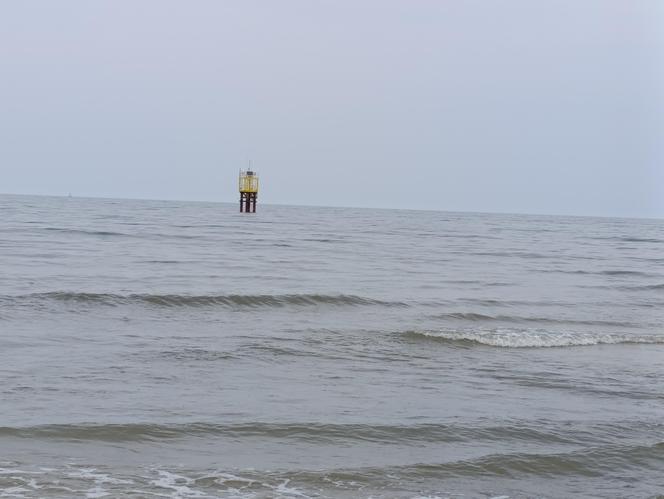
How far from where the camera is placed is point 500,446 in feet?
24.5

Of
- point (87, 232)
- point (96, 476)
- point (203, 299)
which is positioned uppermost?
point (87, 232)

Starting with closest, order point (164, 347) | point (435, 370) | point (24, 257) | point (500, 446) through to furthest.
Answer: point (500, 446), point (435, 370), point (164, 347), point (24, 257)

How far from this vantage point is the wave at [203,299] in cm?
1580

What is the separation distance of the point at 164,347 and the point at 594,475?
21.2 ft

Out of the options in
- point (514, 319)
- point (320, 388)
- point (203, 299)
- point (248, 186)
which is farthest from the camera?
point (248, 186)

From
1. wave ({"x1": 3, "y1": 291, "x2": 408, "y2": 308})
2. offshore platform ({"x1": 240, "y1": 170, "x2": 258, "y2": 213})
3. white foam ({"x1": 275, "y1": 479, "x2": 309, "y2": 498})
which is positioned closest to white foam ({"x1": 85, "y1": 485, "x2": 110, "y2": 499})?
white foam ({"x1": 275, "y1": 479, "x2": 309, "y2": 498})

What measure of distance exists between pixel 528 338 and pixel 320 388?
539cm

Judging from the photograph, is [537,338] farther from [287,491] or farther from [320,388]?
[287,491]

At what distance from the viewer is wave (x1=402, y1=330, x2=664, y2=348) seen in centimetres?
1330

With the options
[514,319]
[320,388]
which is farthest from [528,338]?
[320,388]

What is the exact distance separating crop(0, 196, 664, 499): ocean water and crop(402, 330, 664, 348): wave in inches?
2.3

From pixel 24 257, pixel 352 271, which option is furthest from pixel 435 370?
pixel 24 257

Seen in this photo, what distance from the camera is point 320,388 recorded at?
9453mm

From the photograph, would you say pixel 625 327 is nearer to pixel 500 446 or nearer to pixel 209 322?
pixel 209 322
